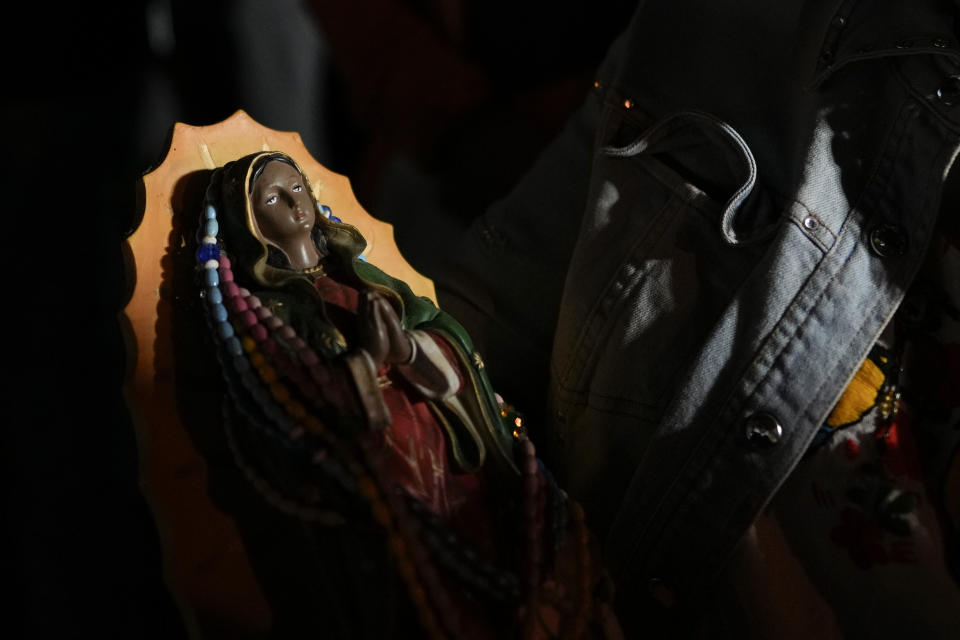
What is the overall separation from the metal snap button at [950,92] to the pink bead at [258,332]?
71 centimetres

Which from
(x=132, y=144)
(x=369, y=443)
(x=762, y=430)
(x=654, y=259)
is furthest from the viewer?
(x=132, y=144)

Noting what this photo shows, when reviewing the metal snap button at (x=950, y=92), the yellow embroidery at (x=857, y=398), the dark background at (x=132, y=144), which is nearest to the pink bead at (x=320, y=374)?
the dark background at (x=132, y=144)

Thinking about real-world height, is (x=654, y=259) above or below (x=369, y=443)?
above

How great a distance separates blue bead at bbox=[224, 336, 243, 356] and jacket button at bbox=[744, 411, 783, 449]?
1.56 feet

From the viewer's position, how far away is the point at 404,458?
65 centimetres

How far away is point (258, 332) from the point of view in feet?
2.13

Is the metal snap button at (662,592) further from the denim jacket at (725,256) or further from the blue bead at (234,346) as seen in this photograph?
the blue bead at (234,346)

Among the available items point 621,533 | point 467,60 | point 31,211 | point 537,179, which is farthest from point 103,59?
point 621,533

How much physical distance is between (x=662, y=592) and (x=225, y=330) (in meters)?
0.50

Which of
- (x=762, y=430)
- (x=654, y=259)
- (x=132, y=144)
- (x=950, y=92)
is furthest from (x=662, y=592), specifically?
(x=132, y=144)

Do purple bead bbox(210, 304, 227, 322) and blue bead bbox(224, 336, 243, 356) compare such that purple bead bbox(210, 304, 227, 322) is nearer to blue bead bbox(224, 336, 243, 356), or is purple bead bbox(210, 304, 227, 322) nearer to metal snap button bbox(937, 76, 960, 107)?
blue bead bbox(224, 336, 243, 356)

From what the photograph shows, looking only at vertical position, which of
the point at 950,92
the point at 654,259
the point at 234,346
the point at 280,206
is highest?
the point at 950,92

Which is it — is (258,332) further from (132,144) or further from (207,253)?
(132,144)

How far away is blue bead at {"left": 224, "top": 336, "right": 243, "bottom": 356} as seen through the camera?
2.13 ft
